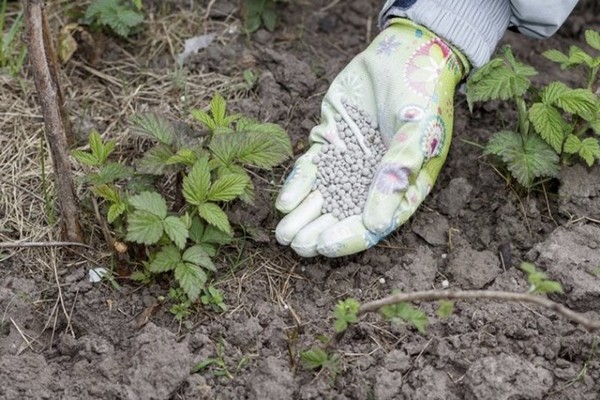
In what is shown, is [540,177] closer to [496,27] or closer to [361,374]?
[496,27]

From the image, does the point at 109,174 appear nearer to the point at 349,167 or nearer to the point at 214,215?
the point at 214,215

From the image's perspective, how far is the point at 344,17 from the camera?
2.92 m

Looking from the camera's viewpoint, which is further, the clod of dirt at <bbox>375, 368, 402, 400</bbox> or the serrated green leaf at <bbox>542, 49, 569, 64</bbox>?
the serrated green leaf at <bbox>542, 49, 569, 64</bbox>

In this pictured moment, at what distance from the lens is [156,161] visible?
216cm

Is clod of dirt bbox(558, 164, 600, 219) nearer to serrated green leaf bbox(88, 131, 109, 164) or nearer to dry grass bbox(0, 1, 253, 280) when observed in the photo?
dry grass bbox(0, 1, 253, 280)

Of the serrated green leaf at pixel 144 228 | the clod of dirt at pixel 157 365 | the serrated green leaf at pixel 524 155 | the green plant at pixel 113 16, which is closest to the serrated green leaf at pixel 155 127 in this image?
the serrated green leaf at pixel 144 228

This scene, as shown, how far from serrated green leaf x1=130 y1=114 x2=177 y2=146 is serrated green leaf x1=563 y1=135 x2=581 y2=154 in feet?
3.11

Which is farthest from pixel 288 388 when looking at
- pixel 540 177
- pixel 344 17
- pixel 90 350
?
pixel 344 17

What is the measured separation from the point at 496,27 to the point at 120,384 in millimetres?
1327

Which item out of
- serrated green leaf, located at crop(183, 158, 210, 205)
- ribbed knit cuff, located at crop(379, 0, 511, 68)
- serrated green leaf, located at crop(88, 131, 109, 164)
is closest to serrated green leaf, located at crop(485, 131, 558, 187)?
ribbed knit cuff, located at crop(379, 0, 511, 68)

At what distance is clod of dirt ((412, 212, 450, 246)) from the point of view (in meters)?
2.31

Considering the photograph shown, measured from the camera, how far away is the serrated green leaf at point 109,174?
2.15 m

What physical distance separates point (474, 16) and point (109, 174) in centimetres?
102

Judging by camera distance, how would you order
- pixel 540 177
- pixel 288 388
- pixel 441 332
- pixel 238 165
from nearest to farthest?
pixel 288 388 → pixel 441 332 → pixel 238 165 → pixel 540 177
